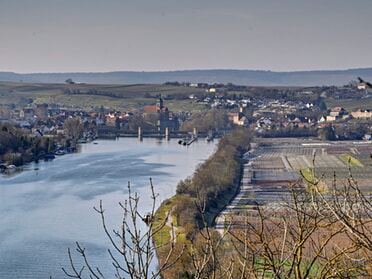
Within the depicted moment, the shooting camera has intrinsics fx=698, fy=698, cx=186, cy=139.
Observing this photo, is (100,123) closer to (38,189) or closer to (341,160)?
(341,160)

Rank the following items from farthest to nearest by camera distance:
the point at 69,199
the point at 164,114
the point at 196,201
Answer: the point at 164,114 → the point at 69,199 → the point at 196,201

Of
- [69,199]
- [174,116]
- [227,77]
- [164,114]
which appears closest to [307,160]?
[69,199]

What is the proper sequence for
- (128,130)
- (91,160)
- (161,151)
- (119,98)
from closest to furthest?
1. (91,160)
2. (161,151)
3. (128,130)
4. (119,98)

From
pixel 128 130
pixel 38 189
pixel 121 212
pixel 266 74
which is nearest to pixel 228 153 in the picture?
pixel 38 189

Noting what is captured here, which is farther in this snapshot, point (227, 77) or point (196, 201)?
point (227, 77)

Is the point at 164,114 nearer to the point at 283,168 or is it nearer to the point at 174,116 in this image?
the point at 174,116

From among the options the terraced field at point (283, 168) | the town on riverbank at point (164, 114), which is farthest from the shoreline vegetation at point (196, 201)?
the town on riverbank at point (164, 114)

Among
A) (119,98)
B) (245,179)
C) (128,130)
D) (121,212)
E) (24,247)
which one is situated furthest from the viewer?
(119,98)

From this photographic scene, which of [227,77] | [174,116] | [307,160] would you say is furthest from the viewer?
[227,77]
